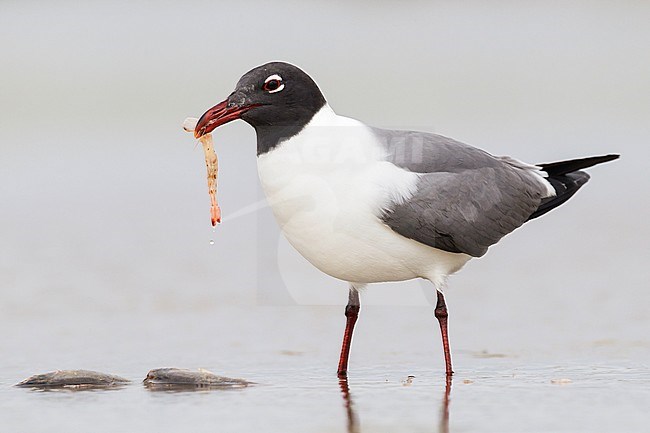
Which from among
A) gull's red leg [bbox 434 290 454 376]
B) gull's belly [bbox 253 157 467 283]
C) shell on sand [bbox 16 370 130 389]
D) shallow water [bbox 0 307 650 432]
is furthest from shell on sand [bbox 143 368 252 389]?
gull's red leg [bbox 434 290 454 376]

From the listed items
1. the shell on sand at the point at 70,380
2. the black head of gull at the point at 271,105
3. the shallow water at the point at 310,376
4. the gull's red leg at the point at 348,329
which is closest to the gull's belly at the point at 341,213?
the black head of gull at the point at 271,105

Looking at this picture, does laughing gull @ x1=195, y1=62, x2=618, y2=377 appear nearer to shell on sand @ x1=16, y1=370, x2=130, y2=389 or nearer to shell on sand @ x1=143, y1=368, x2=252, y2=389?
shell on sand @ x1=143, y1=368, x2=252, y2=389

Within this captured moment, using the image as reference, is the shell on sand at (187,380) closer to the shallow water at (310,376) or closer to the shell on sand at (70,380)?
the shallow water at (310,376)

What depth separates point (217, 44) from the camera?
2005 cm

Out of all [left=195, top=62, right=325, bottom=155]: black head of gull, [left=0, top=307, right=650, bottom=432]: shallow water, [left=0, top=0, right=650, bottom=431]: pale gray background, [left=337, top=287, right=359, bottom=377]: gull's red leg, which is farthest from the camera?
[left=0, top=0, right=650, bottom=431]: pale gray background

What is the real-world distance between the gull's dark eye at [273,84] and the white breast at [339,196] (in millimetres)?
235

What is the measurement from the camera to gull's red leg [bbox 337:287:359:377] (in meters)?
6.95

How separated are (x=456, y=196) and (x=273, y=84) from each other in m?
1.12

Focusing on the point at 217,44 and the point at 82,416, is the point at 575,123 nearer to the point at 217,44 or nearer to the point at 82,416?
the point at 217,44

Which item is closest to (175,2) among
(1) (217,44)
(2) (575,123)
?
(1) (217,44)

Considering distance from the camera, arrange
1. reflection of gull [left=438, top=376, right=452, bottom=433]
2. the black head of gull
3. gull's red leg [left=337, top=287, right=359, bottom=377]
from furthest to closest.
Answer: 1. gull's red leg [left=337, top=287, right=359, bottom=377]
2. the black head of gull
3. reflection of gull [left=438, top=376, right=452, bottom=433]

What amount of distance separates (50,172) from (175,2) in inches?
365

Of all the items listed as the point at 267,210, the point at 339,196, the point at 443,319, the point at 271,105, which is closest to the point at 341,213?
the point at 339,196

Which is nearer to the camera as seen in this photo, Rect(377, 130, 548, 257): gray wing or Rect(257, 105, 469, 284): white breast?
Rect(257, 105, 469, 284): white breast
